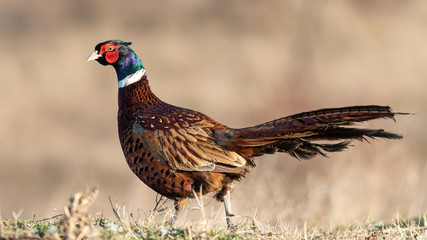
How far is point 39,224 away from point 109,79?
12.1 metres

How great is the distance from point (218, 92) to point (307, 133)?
36.5 ft

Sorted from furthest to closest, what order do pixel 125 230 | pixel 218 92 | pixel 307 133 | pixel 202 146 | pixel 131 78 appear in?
pixel 218 92
pixel 131 78
pixel 202 146
pixel 307 133
pixel 125 230

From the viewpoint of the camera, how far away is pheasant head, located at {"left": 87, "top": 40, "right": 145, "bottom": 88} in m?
5.98

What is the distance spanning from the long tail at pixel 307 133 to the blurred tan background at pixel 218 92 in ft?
6.87

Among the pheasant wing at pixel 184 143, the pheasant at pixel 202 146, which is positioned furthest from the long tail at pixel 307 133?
the pheasant wing at pixel 184 143

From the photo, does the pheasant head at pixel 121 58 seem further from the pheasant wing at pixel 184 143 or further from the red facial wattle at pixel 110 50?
the pheasant wing at pixel 184 143

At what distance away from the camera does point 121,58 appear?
6.03 m

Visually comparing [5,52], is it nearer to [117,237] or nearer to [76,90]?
[76,90]

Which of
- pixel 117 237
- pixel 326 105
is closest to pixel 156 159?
pixel 117 237

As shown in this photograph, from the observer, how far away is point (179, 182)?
5.26m

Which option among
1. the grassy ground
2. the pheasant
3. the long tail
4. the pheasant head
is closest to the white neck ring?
the pheasant head

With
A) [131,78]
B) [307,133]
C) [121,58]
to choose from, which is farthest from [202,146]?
[121,58]

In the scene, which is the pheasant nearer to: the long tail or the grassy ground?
the long tail

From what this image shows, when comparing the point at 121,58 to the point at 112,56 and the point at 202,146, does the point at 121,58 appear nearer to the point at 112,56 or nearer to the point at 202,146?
the point at 112,56
